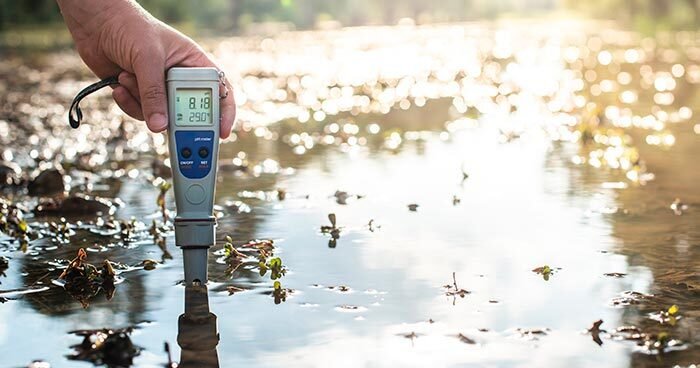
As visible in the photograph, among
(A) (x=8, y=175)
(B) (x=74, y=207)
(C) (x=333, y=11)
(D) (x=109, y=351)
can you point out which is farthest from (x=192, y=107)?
(C) (x=333, y=11)

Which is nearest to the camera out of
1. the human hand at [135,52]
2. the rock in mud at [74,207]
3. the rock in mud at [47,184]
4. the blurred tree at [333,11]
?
the human hand at [135,52]

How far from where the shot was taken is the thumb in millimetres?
4727

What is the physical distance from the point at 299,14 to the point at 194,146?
97.3 m

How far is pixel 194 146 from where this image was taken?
4.76 metres

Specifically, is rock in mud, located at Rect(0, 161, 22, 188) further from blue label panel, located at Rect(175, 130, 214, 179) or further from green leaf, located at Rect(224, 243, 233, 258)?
blue label panel, located at Rect(175, 130, 214, 179)

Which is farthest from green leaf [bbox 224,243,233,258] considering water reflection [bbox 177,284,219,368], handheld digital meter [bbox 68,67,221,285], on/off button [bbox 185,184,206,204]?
on/off button [bbox 185,184,206,204]

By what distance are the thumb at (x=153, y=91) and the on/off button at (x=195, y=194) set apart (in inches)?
10.5

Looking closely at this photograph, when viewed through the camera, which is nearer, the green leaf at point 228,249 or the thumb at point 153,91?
the thumb at point 153,91

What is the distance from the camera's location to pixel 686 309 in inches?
202

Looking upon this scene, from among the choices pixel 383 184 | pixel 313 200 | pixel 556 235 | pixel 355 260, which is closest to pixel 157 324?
pixel 355 260

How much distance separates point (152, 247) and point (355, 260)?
1.14 m

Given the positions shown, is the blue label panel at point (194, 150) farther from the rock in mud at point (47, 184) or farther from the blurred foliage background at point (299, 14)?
the blurred foliage background at point (299, 14)

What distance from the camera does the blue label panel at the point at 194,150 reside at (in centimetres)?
474

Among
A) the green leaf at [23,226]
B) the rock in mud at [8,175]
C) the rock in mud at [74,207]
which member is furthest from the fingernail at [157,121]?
the rock in mud at [8,175]
